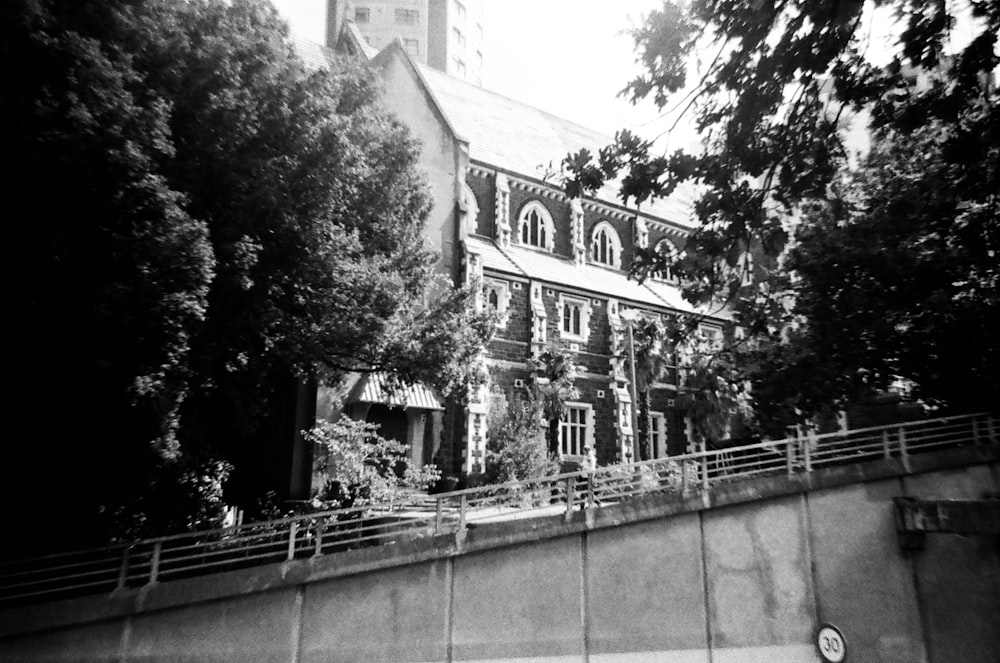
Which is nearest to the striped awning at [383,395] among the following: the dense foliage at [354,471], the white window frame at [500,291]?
the dense foliage at [354,471]

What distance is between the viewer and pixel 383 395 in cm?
2062

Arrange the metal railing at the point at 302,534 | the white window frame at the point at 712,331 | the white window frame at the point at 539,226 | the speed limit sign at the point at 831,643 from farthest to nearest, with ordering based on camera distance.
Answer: the white window frame at the point at 712,331
the white window frame at the point at 539,226
the speed limit sign at the point at 831,643
the metal railing at the point at 302,534

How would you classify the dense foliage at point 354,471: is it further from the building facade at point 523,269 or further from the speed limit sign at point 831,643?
the speed limit sign at point 831,643

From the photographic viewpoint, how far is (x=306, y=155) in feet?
41.8

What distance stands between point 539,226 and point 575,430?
30.4ft

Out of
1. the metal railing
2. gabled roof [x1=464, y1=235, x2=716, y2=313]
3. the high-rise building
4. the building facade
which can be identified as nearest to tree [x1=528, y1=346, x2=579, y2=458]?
the building facade

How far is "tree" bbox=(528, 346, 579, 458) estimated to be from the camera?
995 inches

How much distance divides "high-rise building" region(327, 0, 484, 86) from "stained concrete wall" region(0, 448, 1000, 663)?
155 ft

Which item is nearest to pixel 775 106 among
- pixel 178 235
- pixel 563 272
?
pixel 178 235

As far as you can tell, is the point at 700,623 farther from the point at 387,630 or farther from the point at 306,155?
the point at 306,155

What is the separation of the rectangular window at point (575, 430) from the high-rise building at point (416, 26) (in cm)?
3466

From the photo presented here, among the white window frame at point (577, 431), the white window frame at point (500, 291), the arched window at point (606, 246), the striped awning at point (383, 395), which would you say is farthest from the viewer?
the arched window at point (606, 246)

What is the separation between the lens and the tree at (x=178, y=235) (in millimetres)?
9758

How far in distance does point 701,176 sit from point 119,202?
26.0 feet
